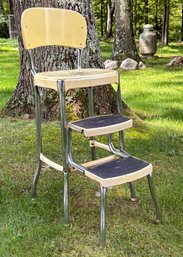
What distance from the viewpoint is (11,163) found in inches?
111

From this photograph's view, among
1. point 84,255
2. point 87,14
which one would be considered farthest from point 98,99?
point 84,255

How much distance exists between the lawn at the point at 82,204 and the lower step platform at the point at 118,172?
0.34 meters

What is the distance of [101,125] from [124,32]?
668 cm

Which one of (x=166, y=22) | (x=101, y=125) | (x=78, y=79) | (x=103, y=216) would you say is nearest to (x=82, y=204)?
(x=103, y=216)

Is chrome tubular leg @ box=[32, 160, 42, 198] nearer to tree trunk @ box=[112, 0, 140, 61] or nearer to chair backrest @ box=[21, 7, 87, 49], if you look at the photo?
chair backrest @ box=[21, 7, 87, 49]

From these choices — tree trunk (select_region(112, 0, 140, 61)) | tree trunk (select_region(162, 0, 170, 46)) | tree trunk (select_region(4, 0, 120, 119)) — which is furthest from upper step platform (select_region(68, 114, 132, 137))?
tree trunk (select_region(162, 0, 170, 46))

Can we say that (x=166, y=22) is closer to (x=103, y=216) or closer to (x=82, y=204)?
(x=82, y=204)

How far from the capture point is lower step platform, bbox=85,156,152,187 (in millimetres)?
1878

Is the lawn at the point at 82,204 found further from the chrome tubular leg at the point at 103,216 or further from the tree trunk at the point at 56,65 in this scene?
the tree trunk at the point at 56,65

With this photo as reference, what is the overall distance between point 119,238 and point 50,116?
1552 mm

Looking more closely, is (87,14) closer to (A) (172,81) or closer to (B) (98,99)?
(B) (98,99)

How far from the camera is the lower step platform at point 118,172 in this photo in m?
1.88

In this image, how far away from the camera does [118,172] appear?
1948mm

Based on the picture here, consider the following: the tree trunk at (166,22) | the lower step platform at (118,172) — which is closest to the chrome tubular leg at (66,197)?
the lower step platform at (118,172)
